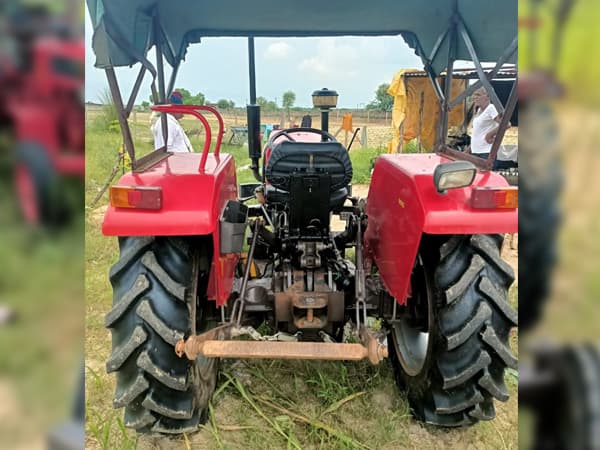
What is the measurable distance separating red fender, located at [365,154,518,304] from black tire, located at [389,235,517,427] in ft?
0.47

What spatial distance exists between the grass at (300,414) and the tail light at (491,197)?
779 mm

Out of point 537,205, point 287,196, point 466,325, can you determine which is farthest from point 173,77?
point 537,205

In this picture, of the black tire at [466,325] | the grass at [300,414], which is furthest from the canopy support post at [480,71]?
the grass at [300,414]

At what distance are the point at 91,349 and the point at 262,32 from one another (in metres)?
2.20

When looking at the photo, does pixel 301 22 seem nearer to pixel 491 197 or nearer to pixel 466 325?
pixel 491 197

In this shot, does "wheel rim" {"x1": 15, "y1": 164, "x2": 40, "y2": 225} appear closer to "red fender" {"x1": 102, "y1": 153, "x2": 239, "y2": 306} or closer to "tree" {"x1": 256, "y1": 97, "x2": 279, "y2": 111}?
"red fender" {"x1": 102, "y1": 153, "x2": 239, "y2": 306}

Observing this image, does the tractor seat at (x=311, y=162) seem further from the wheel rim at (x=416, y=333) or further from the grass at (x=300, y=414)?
the grass at (x=300, y=414)

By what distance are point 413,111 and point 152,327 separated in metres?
8.73

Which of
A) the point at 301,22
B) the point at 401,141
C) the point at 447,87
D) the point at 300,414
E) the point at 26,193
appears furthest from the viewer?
the point at 401,141

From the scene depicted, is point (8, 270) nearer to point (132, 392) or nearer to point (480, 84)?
point (132, 392)

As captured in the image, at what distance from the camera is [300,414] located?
2.45 meters

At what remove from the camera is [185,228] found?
1.77 metres

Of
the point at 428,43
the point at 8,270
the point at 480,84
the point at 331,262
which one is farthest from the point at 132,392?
the point at 428,43

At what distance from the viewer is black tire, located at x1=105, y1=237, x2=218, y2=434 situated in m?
1.89
